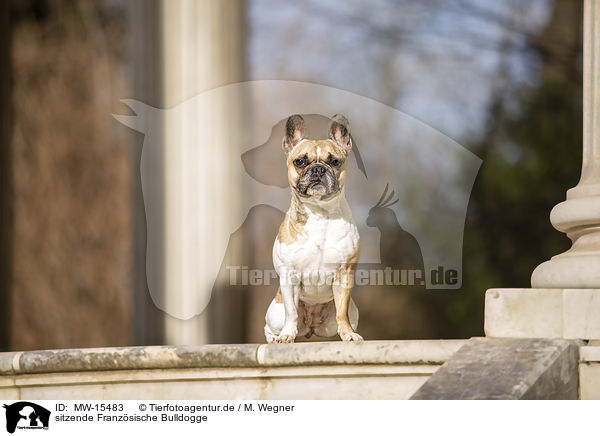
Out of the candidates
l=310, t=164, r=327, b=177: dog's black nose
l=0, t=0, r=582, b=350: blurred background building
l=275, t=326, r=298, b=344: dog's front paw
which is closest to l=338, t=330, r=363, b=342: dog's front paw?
l=275, t=326, r=298, b=344: dog's front paw

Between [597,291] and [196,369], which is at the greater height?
[597,291]

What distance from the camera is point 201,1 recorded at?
7.72 metres

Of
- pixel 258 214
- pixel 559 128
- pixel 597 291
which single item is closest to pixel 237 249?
pixel 258 214

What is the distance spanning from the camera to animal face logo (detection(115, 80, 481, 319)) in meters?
6.95

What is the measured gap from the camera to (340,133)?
423 centimetres

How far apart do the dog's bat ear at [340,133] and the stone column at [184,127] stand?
9.32ft

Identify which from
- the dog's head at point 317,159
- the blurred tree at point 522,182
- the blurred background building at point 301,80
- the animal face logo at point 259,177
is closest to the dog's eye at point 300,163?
the dog's head at point 317,159

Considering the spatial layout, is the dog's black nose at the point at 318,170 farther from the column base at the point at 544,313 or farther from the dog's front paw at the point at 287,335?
the column base at the point at 544,313

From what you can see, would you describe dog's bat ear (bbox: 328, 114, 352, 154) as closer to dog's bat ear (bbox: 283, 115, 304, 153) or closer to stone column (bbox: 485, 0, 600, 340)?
dog's bat ear (bbox: 283, 115, 304, 153)
